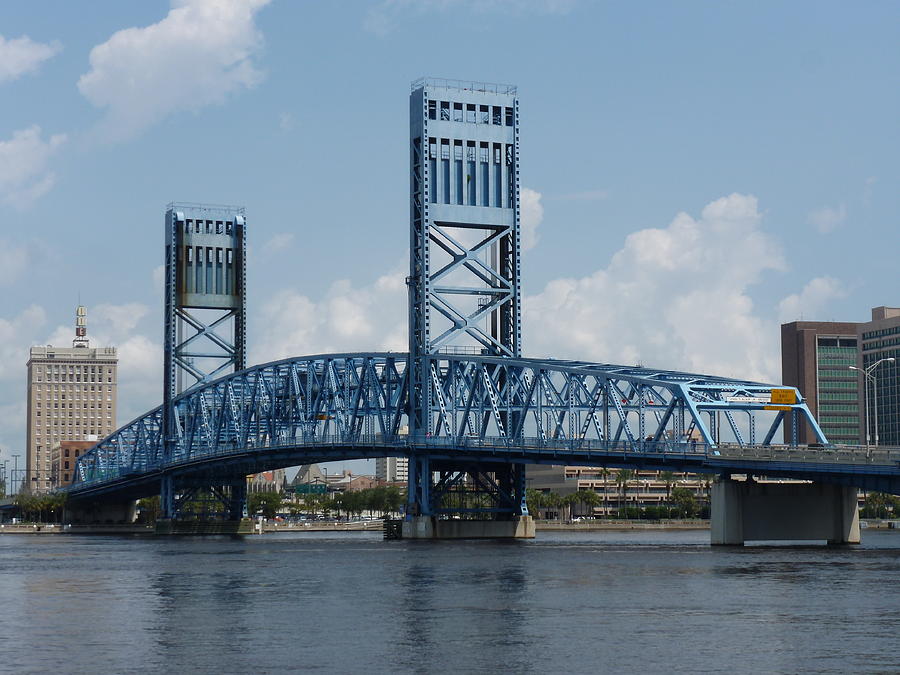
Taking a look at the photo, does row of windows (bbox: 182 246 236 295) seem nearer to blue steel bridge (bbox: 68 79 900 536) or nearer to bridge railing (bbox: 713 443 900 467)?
blue steel bridge (bbox: 68 79 900 536)

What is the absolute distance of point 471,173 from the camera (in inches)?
5659

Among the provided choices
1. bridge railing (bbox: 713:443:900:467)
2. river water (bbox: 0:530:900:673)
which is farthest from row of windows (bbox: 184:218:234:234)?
river water (bbox: 0:530:900:673)

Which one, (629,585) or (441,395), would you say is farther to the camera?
(441,395)

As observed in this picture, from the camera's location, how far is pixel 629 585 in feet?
244

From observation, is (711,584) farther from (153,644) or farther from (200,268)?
(200,268)

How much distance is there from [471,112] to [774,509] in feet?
158

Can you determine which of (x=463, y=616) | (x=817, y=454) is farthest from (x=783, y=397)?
(x=463, y=616)

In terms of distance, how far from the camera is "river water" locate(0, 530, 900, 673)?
4700cm

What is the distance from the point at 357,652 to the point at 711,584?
1128 inches

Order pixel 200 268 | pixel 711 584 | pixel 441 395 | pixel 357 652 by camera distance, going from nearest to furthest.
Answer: pixel 357 652 → pixel 711 584 → pixel 441 395 → pixel 200 268

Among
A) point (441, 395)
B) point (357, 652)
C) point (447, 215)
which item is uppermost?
point (447, 215)

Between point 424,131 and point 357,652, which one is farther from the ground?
point 424,131

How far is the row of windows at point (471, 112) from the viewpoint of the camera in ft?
468

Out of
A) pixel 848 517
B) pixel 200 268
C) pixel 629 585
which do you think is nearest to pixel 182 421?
pixel 200 268
